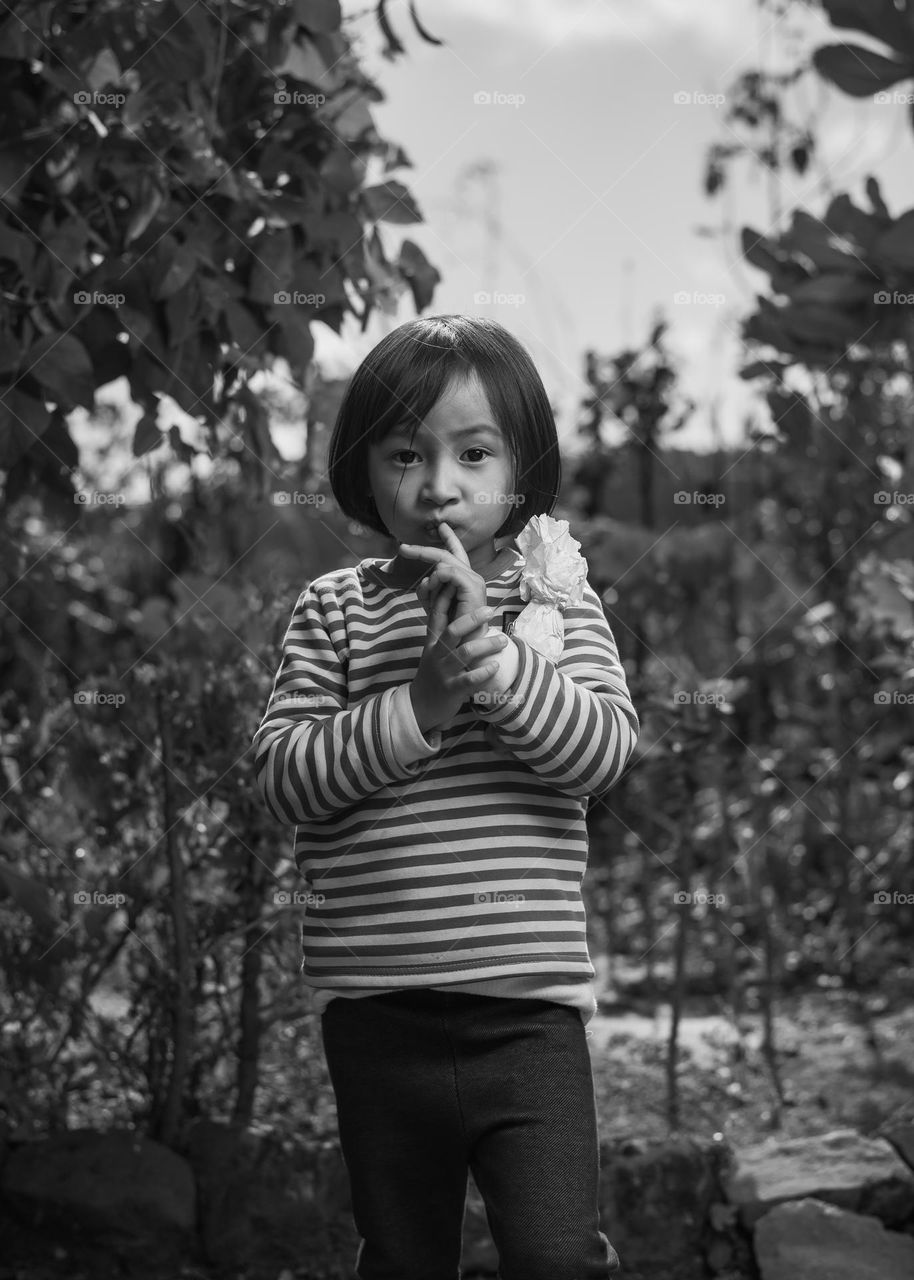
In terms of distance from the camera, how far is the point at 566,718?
4.39 ft

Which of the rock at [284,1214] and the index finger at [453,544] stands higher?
the index finger at [453,544]

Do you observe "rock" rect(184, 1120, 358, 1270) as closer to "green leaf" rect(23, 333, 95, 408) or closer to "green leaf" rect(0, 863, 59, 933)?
"green leaf" rect(0, 863, 59, 933)

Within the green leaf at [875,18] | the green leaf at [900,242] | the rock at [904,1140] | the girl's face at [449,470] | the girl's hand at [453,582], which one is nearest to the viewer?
the girl's hand at [453,582]

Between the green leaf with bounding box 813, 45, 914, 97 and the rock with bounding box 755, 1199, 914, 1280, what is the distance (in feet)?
4.83

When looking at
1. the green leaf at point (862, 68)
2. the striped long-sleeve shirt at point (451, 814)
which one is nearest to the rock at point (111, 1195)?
the striped long-sleeve shirt at point (451, 814)

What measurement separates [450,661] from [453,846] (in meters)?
0.19

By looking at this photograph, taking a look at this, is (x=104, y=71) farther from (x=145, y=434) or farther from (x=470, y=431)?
(x=470, y=431)

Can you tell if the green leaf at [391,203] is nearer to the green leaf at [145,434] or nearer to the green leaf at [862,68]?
the green leaf at [145,434]

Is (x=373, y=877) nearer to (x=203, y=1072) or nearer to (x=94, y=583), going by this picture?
(x=203, y=1072)

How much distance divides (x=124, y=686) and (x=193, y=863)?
0.30 metres

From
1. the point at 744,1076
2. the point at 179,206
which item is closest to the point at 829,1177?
the point at 744,1076

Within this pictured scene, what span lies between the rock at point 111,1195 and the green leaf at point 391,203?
1.43 meters

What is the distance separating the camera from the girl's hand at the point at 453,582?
126 centimetres

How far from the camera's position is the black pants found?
1332 millimetres
